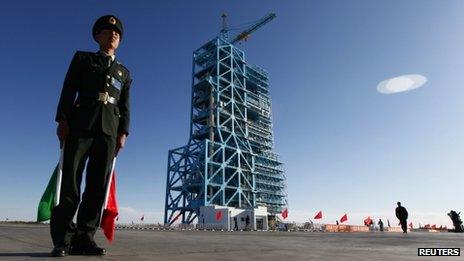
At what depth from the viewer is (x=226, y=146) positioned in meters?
55.3

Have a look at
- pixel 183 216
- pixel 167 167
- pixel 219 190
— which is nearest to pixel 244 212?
pixel 219 190

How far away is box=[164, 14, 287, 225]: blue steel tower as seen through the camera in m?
53.0

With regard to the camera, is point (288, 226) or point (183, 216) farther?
point (183, 216)

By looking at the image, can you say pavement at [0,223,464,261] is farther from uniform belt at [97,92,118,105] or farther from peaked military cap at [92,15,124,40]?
peaked military cap at [92,15,124,40]

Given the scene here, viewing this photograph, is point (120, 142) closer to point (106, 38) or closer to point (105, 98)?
point (105, 98)

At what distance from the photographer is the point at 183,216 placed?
53.4m

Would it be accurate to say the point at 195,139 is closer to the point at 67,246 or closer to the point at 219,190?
the point at 219,190

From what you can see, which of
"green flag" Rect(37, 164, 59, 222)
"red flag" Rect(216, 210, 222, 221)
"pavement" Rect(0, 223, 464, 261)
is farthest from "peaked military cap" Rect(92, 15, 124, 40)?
"red flag" Rect(216, 210, 222, 221)

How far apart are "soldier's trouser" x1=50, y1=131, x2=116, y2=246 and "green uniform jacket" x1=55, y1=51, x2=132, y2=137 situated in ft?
0.40

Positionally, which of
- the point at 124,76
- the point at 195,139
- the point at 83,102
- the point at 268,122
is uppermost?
the point at 268,122

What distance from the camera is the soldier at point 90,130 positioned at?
314 cm

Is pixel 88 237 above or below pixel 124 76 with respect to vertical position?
below

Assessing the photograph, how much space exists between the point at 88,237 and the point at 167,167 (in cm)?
5426

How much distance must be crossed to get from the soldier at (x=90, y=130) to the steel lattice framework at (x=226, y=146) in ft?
153
